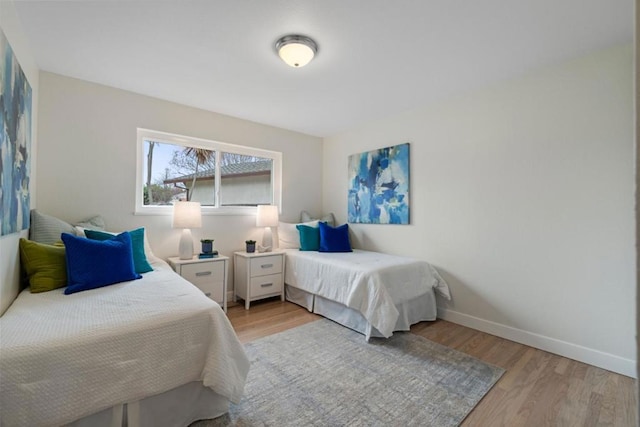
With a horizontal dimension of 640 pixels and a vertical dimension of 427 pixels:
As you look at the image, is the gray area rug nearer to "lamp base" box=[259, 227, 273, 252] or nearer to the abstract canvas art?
"lamp base" box=[259, 227, 273, 252]

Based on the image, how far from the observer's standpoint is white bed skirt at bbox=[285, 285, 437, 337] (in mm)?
2514

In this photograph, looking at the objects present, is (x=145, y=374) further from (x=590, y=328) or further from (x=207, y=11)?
(x=590, y=328)

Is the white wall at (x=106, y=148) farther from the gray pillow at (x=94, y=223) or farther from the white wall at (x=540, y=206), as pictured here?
the white wall at (x=540, y=206)

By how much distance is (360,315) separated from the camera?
2.52m

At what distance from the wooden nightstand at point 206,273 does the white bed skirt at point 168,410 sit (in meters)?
1.44

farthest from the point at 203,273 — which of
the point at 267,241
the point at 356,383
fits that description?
the point at 356,383

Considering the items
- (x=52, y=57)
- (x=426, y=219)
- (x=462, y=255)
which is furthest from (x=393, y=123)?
(x=52, y=57)

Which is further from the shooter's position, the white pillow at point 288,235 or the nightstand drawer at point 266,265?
the white pillow at point 288,235

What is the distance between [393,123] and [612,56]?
1820 mm

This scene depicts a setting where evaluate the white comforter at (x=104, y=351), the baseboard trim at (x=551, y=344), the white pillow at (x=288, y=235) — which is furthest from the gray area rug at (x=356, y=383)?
the white pillow at (x=288, y=235)

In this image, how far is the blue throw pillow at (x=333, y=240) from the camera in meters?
3.41

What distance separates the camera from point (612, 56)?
6.40 ft

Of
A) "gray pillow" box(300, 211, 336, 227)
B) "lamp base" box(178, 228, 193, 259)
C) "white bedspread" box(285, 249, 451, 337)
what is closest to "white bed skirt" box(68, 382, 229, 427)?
"white bedspread" box(285, 249, 451, 337)

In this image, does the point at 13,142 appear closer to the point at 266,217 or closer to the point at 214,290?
the point at 214,290
